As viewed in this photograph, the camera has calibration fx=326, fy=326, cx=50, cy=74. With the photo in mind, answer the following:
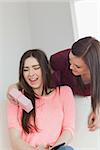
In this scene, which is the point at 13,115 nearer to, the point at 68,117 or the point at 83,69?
the point at 68,117

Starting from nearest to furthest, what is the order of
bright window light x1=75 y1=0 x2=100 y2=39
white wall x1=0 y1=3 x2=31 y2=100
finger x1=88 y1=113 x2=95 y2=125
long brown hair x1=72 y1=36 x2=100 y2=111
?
long brown hair x1=72 y1=36 x2=100 y2=111
finger x1=88 y1=113 x2=95 y2=125
bright window light x1=75 y1=0 x2=100 y2=39
white wall x1=0 y1=3 x2=31 y2=100

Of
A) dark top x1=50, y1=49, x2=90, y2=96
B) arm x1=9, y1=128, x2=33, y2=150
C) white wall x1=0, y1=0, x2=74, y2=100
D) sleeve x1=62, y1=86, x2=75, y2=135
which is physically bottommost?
arm x1=9, y1=128, x2=33, y2=150

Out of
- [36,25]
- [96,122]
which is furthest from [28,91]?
[36,25]

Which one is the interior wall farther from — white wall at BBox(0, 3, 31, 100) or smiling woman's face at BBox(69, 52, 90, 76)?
smiling woman's face at BBox(69, 52, 90, 76)

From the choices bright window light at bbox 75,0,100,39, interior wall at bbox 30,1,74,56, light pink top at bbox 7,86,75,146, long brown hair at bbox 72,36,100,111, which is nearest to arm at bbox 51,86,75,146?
light pink top at bbox 7,86,75,146

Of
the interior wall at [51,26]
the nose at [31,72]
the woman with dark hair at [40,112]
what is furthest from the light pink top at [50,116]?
the interior wall at [51,26]

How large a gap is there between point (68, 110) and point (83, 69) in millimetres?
187

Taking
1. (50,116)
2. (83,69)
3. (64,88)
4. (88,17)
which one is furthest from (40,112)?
(88,17)

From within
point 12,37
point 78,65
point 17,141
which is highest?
Answer: point 12,37

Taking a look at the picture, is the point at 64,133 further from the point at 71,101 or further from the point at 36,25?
the point at 36,25

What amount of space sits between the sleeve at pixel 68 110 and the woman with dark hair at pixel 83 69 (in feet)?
0.20

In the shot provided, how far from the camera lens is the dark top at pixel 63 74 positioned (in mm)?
1399

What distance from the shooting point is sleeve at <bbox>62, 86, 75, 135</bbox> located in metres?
1.33

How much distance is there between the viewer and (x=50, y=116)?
4.45 ft
